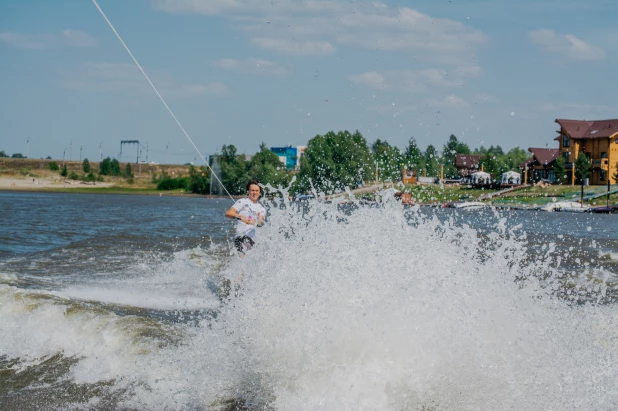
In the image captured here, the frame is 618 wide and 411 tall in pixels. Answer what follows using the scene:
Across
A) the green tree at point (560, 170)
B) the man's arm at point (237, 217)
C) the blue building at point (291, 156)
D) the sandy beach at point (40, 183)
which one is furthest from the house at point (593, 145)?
the sandy beach at point (40, 183)

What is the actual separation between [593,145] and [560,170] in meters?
5.11

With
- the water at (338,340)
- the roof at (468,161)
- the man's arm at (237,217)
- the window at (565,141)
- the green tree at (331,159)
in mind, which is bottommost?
the water at (338,340)

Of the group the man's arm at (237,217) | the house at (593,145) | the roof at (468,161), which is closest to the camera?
the man's arm at (237,217)

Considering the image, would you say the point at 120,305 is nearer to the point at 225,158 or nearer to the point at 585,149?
the point at 585,149

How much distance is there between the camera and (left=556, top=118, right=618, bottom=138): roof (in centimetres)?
7888

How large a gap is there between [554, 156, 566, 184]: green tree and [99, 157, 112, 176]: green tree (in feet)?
370

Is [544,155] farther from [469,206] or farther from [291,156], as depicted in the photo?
[469,206]

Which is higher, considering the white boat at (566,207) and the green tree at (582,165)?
the green tree at (582,165)

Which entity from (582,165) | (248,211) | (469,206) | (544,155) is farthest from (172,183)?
(248,211)

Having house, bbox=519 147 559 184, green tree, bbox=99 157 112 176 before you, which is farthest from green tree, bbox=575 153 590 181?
green tree, bbox=99 157 112 176

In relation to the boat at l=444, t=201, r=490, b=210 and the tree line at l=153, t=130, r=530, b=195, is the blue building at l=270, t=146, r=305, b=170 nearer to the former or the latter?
the tree line at l=153, t=130, r=530, b=195

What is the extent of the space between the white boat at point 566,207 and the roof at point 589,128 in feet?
50.8

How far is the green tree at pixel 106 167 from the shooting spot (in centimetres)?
16612

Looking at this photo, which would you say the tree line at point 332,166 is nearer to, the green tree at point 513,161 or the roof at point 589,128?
the green tree at point 513,161
